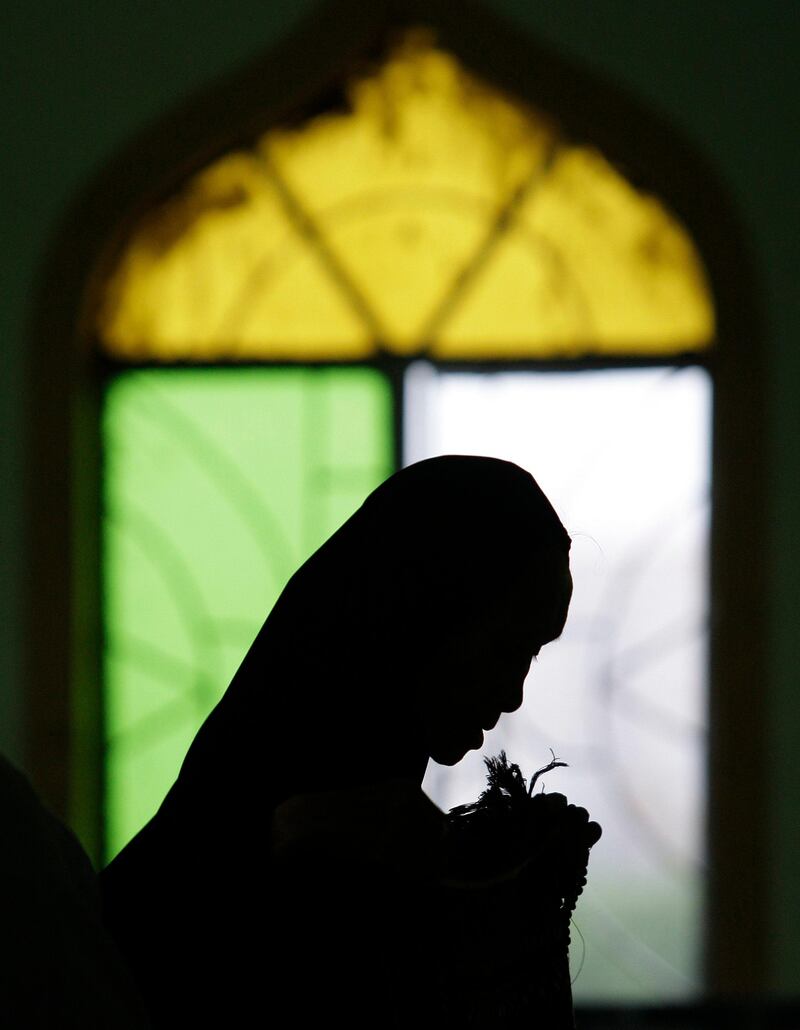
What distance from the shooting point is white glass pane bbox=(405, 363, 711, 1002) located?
9.98ft

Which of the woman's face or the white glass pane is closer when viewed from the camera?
the woman's face

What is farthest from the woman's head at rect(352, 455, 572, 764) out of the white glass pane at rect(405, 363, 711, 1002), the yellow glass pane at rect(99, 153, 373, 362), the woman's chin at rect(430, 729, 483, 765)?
the yellow glass pane at rect(99, 153, 373, 362)

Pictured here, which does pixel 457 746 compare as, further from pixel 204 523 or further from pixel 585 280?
pixel 585 280

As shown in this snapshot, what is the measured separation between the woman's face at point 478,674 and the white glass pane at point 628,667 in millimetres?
2293

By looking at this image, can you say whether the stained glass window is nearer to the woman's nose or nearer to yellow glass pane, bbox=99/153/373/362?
yellow glass pane, bbox=99/153/373/362

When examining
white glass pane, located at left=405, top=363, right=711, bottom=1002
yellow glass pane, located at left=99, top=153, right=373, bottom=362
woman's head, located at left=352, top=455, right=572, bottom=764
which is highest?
yellow glass pane, located at left=99, top=153, right=373, bottom=362

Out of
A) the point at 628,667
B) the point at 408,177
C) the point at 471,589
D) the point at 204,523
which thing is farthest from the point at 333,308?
the point at 471,589

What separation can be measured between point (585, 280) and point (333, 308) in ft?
2.35

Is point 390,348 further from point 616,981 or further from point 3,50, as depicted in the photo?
point 616,981

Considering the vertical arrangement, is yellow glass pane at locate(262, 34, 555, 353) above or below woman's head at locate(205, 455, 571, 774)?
above

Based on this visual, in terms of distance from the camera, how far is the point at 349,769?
0.75 m

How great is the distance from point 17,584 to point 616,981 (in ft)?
6.47

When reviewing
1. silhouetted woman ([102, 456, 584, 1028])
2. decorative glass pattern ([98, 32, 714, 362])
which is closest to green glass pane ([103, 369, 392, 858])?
decorative glass pattern ([98, 32, 714, 362])

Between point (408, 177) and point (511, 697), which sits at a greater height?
point (408, 177)
